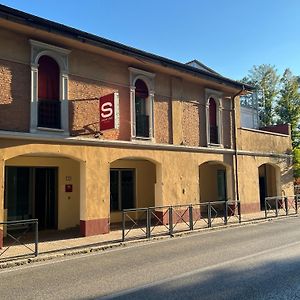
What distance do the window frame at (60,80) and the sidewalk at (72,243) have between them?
11.4 feet

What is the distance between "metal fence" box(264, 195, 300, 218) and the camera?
19.3 metres

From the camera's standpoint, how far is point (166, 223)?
634 inches

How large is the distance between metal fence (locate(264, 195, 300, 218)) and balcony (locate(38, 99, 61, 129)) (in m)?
11.3

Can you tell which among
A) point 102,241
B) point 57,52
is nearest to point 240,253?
point 102,241

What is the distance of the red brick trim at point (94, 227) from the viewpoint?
13.2 metres

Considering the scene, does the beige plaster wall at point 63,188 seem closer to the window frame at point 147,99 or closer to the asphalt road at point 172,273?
the window frame at point 147,99

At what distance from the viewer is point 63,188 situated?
50.9 ft

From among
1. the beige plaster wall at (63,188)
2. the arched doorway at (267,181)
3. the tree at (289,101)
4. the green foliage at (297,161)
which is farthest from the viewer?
the tree at (289,101)

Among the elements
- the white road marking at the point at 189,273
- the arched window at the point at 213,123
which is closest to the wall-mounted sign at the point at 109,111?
the white road marking at the point at 189,273

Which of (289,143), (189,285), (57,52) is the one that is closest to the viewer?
(189,285)

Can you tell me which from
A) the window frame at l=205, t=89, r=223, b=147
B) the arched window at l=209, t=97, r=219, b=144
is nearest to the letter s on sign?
the window frame at l=205, t=89, r=223, b=147

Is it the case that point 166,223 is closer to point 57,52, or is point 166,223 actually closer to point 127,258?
point 127,258

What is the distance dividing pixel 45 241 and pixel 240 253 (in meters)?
6.17

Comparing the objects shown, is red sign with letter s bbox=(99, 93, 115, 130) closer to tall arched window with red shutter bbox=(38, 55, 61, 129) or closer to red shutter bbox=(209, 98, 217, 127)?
tall arched window with red shutter bbox=(38, 55, 61, 129)
